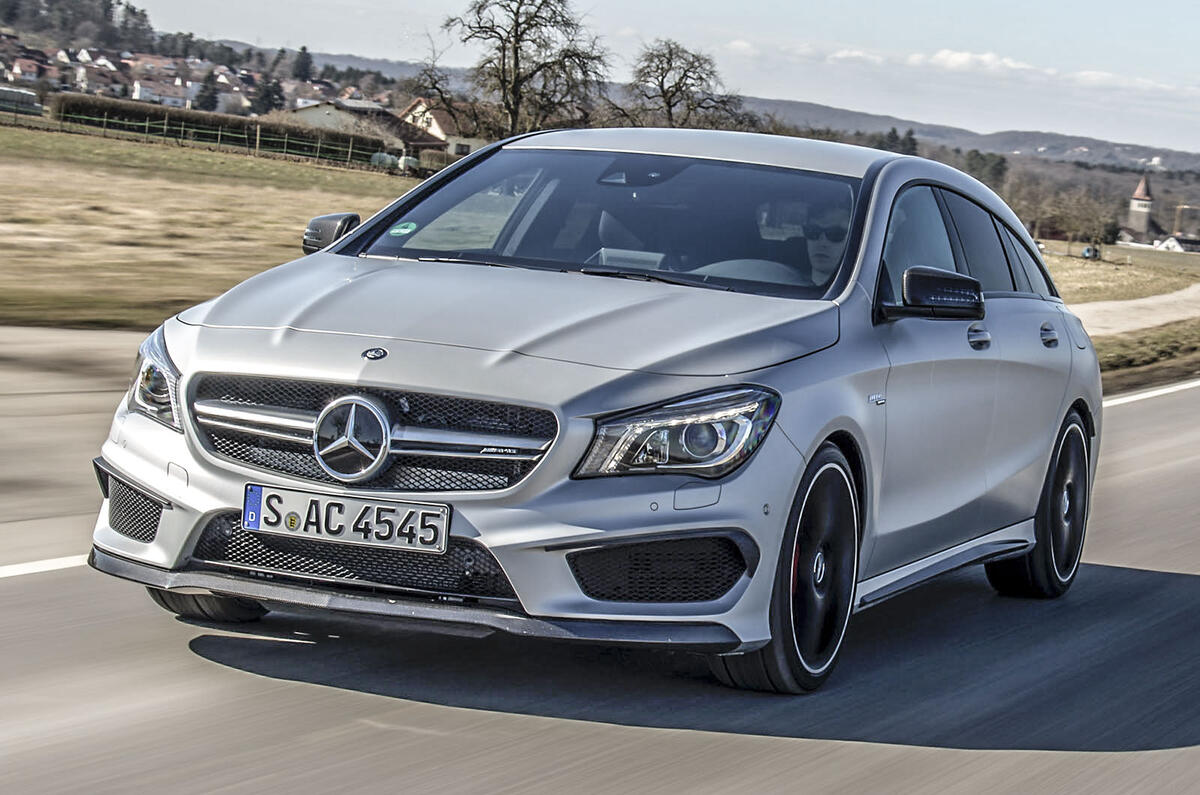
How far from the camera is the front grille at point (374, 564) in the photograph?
440 centimetres

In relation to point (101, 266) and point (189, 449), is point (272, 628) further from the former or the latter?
point (101, 266)

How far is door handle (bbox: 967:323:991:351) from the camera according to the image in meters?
6.15

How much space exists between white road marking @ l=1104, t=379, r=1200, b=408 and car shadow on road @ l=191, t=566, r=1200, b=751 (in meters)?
9.18

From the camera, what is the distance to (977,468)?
6.20 m

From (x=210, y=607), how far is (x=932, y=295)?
2.30 m

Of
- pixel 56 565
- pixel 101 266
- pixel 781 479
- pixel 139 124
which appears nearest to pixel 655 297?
pixel 781 479

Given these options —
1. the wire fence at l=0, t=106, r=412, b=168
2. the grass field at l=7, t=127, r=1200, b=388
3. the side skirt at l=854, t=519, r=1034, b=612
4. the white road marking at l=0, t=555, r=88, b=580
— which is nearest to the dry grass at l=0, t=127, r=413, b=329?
the grass field at l=7, t=127, r=1200, b=388

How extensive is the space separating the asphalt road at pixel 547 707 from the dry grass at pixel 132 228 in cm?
859

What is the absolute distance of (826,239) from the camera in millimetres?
5652

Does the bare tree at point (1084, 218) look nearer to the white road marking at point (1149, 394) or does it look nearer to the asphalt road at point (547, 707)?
the white road marking at point (1149, 394)

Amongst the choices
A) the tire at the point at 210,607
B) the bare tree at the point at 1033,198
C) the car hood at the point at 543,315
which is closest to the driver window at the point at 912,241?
the car hood at the point at 543,315

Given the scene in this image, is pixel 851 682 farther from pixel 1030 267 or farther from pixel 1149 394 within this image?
pixel 1149 394

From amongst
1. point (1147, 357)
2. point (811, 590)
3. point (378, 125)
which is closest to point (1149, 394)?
point (1147, 357)

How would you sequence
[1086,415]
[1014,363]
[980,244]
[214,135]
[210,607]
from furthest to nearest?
[214,135] → [1086,415] → [980,244] → [1014,363] → [210,607]
